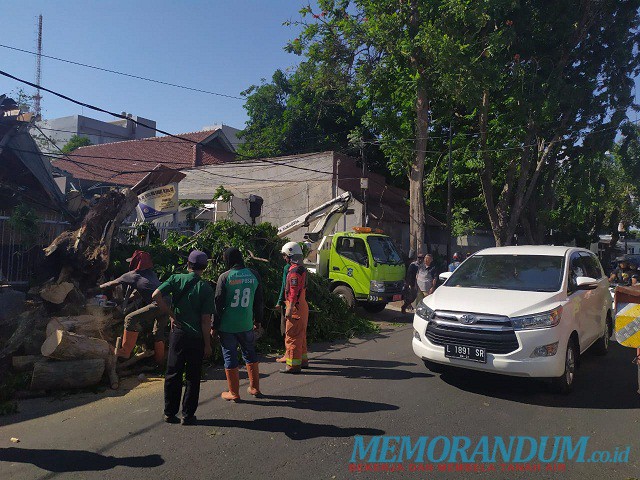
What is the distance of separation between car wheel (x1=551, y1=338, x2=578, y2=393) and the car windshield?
2.46ft

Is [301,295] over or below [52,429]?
over

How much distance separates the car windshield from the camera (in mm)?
6578

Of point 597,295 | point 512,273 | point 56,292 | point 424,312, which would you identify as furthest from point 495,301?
point 56,292

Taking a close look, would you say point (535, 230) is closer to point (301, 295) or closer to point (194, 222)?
point (194, 222)

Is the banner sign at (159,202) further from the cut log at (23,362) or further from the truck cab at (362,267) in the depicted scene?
the cut log at (23,362)

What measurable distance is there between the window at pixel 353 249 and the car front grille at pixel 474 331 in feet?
20.7

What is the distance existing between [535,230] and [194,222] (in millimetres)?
17872

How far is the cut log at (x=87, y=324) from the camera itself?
22.6 ft

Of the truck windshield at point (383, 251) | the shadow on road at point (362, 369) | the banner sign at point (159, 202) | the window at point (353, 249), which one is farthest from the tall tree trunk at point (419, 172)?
the shadow on road at point (362, 369)

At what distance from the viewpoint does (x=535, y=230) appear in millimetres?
24922

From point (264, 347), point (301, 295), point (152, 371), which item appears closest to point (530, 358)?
point (301, 295)

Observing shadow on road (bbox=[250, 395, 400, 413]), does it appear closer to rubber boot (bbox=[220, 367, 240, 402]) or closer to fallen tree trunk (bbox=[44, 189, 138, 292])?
rubber boot (bbox=[220, 367, 240, 402])

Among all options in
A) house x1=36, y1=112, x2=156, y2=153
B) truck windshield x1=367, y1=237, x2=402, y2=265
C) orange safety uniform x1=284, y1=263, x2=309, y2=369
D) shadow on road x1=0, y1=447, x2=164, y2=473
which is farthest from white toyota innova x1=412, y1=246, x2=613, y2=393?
house x1=36, y1=112, x2=156, y2=153

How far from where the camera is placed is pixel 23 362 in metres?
6.34
